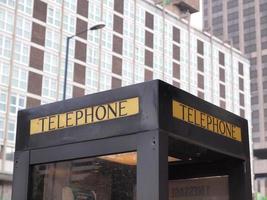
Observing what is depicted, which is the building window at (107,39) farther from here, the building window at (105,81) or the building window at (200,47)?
the building window at (200,47)

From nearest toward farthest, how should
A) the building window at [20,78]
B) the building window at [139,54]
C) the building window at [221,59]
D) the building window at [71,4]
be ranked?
the building window at [20,78], the building window at [71,4], the building window at [139,54], the building window at [221,59]

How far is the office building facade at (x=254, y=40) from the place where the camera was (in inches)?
4788

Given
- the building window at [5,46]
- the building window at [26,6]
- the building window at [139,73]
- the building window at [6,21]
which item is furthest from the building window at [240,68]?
the building window at [5,46]

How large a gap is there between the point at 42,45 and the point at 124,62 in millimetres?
11048

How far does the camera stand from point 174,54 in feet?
228

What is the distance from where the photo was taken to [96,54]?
191ft

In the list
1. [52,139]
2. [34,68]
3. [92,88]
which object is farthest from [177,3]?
[52,139]

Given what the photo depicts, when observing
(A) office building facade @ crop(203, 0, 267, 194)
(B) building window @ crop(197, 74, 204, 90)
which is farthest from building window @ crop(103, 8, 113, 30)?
(A) office building facade @ crop(203, 0, 267, 194)

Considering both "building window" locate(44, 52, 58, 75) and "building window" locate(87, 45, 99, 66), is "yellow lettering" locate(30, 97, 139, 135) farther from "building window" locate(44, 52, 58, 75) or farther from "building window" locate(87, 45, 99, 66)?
"building window" locate(87, 45, 99, 66)

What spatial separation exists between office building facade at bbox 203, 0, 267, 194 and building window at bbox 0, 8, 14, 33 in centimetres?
7665

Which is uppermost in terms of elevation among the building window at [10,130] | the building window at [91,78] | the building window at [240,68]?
the building window at [240,68]

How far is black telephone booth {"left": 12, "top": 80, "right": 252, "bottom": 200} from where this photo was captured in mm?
3395

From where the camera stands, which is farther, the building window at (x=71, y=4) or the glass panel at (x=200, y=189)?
the building window at (x=71, y=4)

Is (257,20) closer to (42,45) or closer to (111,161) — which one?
(42,45)
